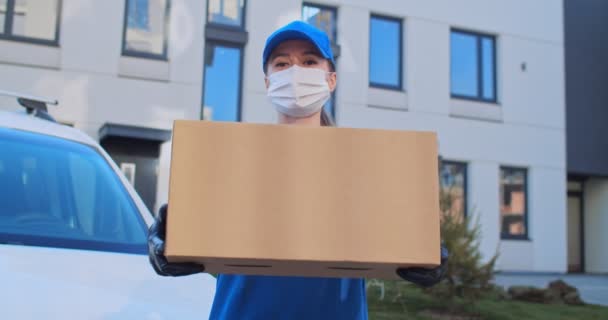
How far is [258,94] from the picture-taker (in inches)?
577

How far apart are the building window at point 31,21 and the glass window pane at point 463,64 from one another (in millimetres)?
10292

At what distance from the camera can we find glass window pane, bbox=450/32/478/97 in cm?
1736

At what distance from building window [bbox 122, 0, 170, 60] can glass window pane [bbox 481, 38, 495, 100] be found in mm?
9051

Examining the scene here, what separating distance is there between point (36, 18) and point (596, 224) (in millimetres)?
16914

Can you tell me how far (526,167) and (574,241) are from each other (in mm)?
3798

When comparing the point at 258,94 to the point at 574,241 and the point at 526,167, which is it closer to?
the point at 526,167

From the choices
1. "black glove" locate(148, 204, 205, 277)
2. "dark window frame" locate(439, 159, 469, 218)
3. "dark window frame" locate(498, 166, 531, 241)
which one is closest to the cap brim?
"black glove" locate(148, 204, 205, 277)

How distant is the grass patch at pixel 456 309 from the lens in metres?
8.16

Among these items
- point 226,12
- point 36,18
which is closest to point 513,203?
point 226,12

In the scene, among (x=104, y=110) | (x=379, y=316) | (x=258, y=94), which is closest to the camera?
(x=379, y=316)

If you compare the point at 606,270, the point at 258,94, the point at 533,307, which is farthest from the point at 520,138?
the point at 533,307

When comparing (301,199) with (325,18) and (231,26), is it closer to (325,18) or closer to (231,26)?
(231,26)

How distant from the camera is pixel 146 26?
555 inches

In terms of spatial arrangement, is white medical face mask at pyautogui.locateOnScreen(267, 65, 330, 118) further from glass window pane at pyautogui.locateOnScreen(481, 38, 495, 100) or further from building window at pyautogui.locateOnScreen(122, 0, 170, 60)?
glass window pane at pyautogui.locateOnScreen(481, 38, 495, 100)
